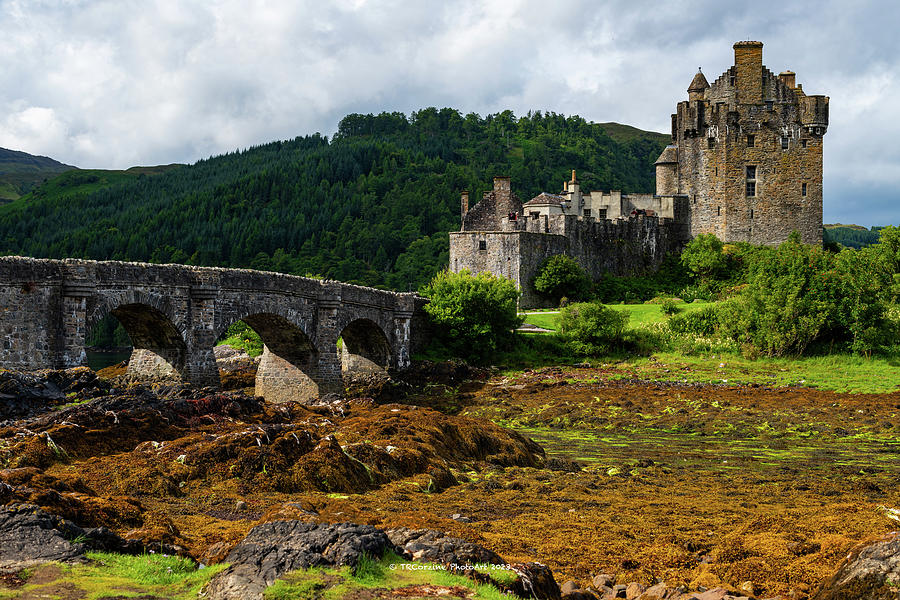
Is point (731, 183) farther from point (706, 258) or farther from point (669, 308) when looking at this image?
point (669, 308)

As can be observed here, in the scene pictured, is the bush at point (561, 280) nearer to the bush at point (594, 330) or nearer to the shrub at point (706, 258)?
the bush at point (594, 330)

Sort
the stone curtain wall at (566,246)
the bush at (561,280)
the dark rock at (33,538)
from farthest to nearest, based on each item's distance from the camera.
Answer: the bush at (561,280)
the stone curtain wall at (566,246)
the dark rock at (33,538)

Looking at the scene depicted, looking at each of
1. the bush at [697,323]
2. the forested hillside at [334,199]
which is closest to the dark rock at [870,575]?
the bush at [697,323]

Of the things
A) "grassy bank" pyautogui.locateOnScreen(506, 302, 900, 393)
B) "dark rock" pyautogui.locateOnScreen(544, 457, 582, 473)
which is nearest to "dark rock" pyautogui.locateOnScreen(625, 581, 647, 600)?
"dark rock" pyautogui.locateOnScreen(544, 457, 582, 473)

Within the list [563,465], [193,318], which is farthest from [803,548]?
[193,318]

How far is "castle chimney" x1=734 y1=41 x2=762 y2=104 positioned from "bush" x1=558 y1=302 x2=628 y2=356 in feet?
98.5

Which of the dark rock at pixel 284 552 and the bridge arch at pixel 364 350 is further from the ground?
the dark rock at pixel 284 552

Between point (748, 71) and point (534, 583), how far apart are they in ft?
229

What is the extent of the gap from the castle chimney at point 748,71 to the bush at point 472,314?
33.1 metres

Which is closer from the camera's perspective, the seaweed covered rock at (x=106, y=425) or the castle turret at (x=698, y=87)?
the seaweed covered rock at (x=106, y=425)

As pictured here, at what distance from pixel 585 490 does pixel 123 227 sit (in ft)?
428

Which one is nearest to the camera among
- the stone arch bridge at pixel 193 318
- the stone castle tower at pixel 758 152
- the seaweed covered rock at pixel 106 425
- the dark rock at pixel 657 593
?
the dark rock at pixel 657 593

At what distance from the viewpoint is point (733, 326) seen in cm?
4919

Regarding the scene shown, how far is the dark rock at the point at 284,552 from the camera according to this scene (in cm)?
782
